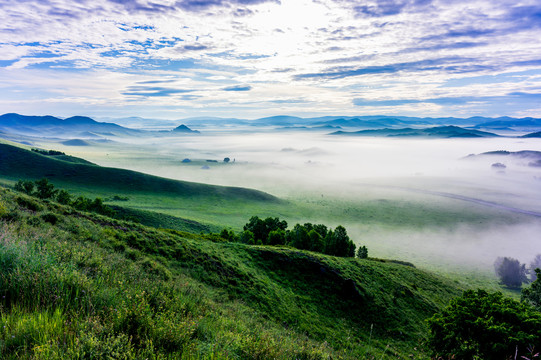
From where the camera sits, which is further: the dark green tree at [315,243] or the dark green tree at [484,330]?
the dark green tree at [315,243]

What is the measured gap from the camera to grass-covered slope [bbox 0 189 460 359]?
4.69 m

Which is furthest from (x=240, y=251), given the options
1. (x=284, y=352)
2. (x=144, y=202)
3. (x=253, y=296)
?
(x=144, y=202)

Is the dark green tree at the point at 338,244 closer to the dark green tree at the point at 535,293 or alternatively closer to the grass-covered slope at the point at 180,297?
the grass-covered slope at the point at 180,297

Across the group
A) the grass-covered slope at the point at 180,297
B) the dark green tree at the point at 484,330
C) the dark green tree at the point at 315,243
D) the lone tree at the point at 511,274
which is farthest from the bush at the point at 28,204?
the lone tree at the point at 511,274

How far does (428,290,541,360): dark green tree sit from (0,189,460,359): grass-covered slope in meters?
3.62

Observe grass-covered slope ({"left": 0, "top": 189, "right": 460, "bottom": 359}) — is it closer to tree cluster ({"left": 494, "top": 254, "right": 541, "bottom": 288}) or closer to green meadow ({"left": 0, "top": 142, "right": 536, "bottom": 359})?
green meadow ({"left": 0, "top": 142, "right": 536, "bottom": 359})

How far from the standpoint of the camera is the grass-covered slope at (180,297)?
4.69 meters

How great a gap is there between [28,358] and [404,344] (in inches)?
1120

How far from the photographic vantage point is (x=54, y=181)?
12294 cm

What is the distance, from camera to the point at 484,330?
54.3 feet

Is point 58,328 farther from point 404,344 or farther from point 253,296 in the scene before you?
point 404,344

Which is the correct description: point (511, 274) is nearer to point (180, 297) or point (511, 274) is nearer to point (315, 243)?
point (315, 243)

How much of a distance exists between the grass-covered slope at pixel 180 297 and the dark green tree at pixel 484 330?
3618 mm

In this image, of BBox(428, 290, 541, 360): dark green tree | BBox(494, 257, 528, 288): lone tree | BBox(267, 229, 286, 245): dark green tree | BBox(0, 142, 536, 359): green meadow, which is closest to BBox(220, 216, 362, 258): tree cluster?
BBox(267, 229, 286, 245): dark green tree
